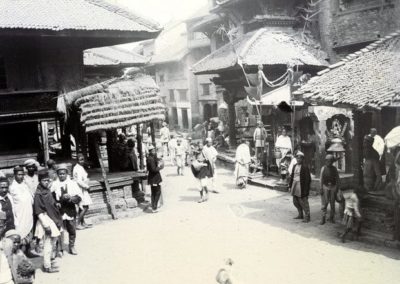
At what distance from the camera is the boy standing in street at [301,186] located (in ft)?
37.8

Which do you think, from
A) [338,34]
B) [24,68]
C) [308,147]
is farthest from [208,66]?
[24,68]

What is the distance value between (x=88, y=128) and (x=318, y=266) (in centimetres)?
713

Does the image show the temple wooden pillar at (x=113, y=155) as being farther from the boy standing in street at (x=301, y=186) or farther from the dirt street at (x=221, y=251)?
the boy standing in street at (x=301, y=186)

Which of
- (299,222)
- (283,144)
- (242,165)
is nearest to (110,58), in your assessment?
(242,165)

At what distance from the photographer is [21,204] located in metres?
9.23

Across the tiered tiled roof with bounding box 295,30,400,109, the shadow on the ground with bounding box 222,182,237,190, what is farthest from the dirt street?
the tiered tiled roof with bounding box 295,30,400,109

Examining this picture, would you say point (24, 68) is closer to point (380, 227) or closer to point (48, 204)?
point (48, 204)

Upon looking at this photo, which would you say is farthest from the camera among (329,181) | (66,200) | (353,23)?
(353,23)

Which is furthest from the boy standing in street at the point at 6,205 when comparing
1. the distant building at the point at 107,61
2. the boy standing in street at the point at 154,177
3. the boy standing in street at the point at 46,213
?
the distant building at the point at 107,61

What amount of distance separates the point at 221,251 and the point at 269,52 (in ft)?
40.9

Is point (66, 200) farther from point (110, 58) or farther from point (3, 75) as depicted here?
point (110, 58)

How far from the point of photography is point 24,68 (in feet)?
44.4

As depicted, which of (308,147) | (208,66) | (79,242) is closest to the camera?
(79,242)

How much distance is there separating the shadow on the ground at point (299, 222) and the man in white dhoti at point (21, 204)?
5866mm
